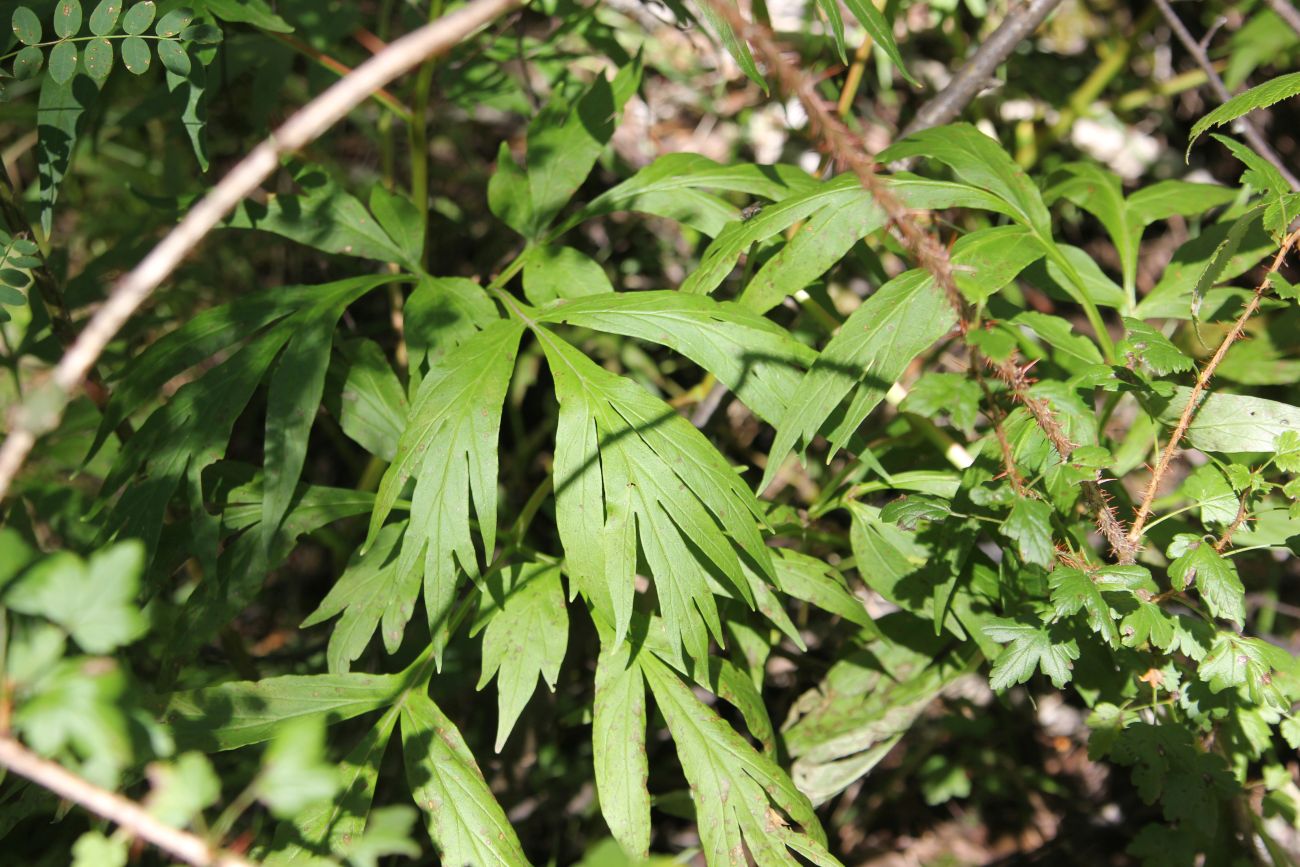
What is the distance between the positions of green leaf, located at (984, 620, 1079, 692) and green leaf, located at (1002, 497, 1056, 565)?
146 mm

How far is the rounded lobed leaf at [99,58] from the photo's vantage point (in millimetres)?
1711

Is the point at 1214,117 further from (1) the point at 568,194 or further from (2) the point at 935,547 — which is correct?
(1) the point at 568,194

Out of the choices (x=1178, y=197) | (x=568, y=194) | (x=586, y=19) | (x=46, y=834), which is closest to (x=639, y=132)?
(x=586, y=19)

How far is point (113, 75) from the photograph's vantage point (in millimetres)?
2520

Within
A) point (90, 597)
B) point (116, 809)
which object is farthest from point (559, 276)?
point (116, 809)

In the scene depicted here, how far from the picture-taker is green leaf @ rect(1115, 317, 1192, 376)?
1552mm

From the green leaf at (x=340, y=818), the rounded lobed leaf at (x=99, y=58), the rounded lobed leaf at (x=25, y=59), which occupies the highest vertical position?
the rounded lobed leaf at (x=25, y=59)

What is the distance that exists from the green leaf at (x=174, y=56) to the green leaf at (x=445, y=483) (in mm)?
756

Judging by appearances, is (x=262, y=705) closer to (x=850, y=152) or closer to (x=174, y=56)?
(x=174, y=56)

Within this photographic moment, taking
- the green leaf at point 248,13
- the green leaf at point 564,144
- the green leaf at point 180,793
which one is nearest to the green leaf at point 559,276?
the green leaf at point 564,144

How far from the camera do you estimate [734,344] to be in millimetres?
1686

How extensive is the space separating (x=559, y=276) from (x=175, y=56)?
2.59 ft

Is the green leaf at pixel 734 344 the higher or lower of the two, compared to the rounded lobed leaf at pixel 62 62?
lower

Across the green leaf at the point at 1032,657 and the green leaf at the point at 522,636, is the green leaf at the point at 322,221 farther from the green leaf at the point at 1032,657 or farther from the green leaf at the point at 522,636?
the green leaf at the point at 1032,657
